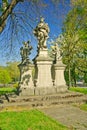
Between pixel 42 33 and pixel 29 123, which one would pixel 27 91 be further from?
pixel 29 123

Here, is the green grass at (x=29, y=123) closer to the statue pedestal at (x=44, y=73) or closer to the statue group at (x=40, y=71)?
the statue group at (x=40, y=71)

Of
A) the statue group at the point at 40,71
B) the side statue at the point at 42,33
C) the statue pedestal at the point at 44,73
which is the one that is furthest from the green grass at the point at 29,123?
the side statue at the point at 42,33

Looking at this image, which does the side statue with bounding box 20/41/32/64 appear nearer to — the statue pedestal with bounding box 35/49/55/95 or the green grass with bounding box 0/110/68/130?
the statue pedestal with bounding box 35/49/55/95

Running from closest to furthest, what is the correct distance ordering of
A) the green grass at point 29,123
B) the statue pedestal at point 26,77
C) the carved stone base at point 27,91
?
the green grass at point 29,123 → the carved stone base at point 27,91 → the statue pedestal at point 26,77

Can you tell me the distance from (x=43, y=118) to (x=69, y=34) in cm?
1942

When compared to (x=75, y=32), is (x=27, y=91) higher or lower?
lower

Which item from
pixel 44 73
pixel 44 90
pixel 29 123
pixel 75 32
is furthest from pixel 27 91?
pixel 75 32

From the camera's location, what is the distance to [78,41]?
2692 cm

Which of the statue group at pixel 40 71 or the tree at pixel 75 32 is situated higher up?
the tree at pixel 75 32

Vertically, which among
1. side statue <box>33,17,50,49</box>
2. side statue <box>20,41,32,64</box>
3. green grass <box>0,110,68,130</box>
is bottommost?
green grass <box>0,110,68,130</box>

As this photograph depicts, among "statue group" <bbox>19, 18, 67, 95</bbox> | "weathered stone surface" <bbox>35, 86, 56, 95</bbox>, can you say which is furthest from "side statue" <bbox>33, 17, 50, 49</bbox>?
"weathered stone surface" <bbox>35, 86, 56, 95</bbox>

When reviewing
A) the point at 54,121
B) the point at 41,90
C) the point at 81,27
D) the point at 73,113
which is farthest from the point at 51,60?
the point at 81,27

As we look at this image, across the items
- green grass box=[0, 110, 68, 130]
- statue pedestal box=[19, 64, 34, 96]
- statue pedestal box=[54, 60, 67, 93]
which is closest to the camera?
green grass box=[0, 110, 68, 130]

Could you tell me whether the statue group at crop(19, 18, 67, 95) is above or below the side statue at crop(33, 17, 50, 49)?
below
